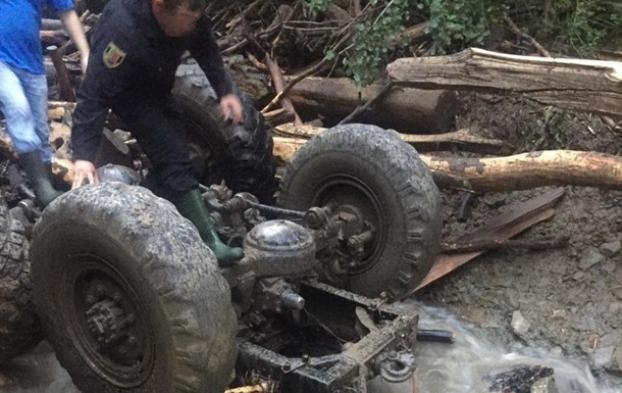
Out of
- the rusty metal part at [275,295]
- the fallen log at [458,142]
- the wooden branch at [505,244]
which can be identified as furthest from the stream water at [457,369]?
the fallen log at [458,142]

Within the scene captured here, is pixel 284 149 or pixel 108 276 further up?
pixel 108 276

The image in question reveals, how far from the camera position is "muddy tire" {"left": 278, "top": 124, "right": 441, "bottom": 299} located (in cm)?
462

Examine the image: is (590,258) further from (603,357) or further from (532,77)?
(532,77)

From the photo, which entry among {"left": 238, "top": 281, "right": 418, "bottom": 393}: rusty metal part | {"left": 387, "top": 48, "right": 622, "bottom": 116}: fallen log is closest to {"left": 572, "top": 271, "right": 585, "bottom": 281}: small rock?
{"left": 387, "top": 48, "right": 622, "bottom": 116}: fallen log

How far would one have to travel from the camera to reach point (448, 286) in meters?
5.74

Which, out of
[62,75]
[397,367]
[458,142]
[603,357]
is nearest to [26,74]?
[62,75]

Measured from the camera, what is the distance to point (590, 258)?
550 cm

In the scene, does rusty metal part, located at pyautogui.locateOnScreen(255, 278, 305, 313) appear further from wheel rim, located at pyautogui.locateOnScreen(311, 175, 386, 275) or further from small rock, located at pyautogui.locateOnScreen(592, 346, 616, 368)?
small rock, located at pyautogui.locateOnScreen(592, 346, 616, 368)

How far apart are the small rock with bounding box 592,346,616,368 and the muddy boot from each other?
232 centimetres

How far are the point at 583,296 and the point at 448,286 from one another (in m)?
0.91

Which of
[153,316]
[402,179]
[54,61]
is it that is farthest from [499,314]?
[54,61]

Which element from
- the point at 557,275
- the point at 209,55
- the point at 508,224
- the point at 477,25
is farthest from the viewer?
the point at 477,25

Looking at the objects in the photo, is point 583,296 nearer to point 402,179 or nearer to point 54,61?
point 402,179

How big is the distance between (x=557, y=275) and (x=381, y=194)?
5.22 feet
